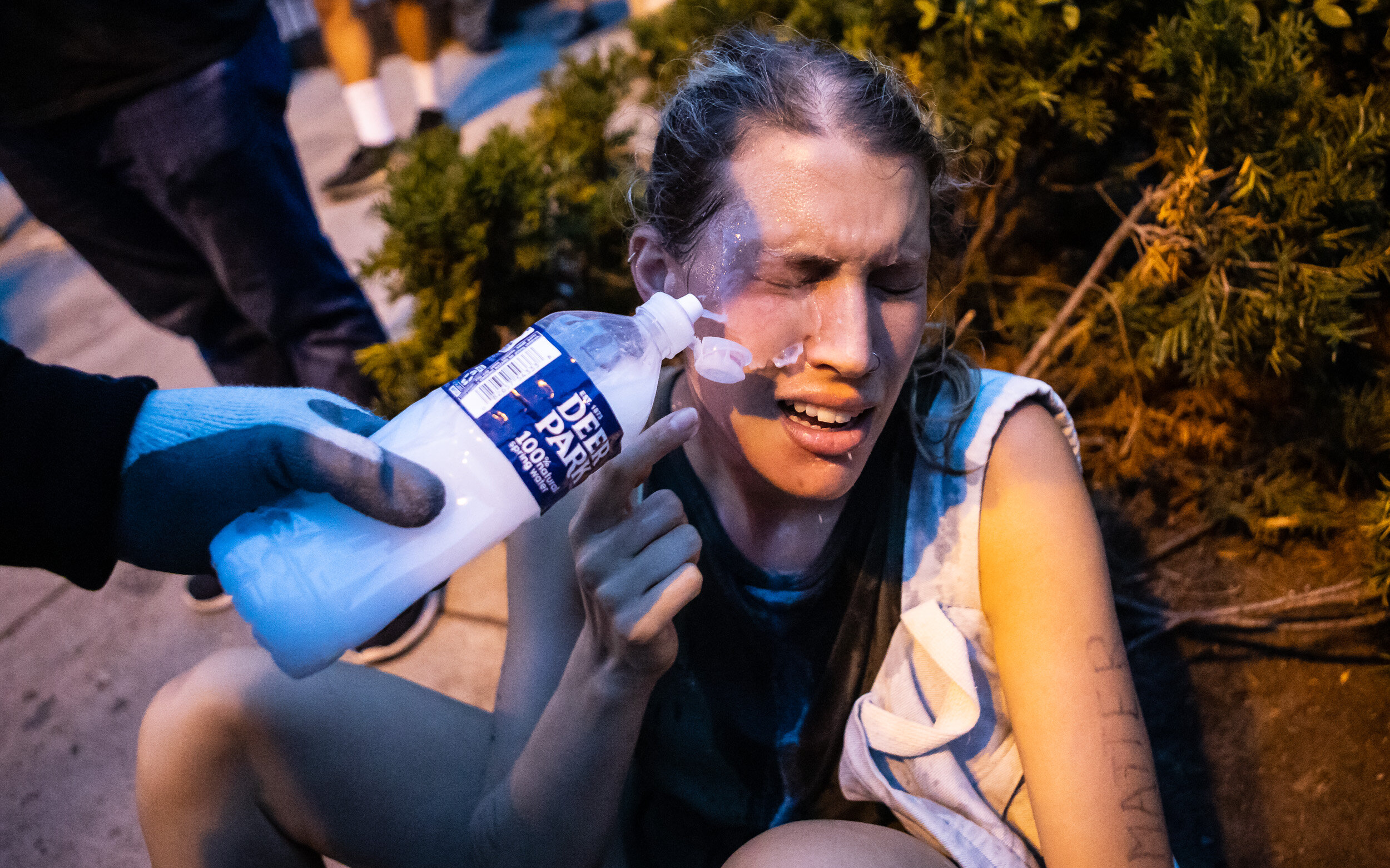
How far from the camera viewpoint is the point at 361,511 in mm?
1145

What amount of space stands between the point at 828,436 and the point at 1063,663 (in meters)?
0.60

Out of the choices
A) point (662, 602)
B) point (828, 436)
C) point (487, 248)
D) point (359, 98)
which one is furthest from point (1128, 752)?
point (359, 98)

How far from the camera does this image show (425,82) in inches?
239

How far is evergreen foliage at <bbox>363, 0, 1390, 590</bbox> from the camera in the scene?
2.08 m

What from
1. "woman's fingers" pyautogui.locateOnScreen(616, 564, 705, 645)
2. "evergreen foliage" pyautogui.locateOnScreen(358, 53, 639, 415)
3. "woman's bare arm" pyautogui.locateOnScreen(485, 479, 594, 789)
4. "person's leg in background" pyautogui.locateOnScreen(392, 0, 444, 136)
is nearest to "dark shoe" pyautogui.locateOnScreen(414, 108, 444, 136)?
"person's leg in background" pyautogui.locateOnScreen(392, 0, 444, 136)

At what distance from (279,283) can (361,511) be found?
206 centimetres

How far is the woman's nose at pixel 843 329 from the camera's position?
1.38 meters

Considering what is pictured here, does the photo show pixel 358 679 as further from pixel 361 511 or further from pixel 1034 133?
pixel 1034 133

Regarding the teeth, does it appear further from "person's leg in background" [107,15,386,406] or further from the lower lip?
"person's leg in background" [107,15,386,406]

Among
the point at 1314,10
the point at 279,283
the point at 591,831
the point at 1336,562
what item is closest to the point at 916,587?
the point at 591,831

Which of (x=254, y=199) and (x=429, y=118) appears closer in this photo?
(x=254, y=199)

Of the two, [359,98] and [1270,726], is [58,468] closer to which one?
[1270,726]

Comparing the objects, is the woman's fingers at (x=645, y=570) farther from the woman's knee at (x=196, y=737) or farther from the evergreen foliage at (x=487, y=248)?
the evergreen foliage at (x=487, y=248)

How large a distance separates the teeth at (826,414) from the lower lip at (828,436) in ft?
0.05
